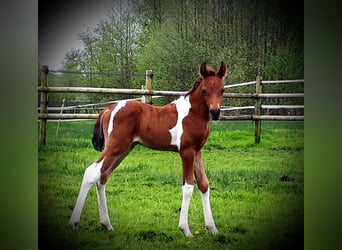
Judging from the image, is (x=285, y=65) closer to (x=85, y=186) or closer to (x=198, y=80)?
(x=198, y=80)

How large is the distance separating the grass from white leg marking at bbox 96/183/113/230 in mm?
27

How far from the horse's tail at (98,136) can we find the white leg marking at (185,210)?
0.58 m

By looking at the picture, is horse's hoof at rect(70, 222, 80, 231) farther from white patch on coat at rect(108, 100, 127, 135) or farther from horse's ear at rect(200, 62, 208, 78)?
horse's ear at rect(200, 62, 208, 78)

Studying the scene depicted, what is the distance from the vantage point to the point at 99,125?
3.23 metres

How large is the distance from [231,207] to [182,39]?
1.10 m

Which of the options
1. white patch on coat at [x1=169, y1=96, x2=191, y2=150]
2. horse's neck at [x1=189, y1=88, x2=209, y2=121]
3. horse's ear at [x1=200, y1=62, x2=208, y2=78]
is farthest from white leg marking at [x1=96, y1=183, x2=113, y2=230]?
horse's ear at [x1=200, y1=62, x2=208, y2=78]

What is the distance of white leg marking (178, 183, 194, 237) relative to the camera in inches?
127

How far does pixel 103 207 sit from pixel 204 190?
629 mm

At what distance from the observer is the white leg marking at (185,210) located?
3.22 metres

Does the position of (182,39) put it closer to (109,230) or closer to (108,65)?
(108,65)

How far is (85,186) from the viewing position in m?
3.19

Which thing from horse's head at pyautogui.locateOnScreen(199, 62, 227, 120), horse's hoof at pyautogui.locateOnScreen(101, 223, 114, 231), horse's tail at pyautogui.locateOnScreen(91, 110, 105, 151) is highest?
horse's head at pyautogui.locateOnScreen(199, 62, 227, 120)

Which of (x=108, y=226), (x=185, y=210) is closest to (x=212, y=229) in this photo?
(x=185, y=210)

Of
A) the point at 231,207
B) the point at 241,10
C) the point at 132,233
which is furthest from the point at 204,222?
the point at 241,10
